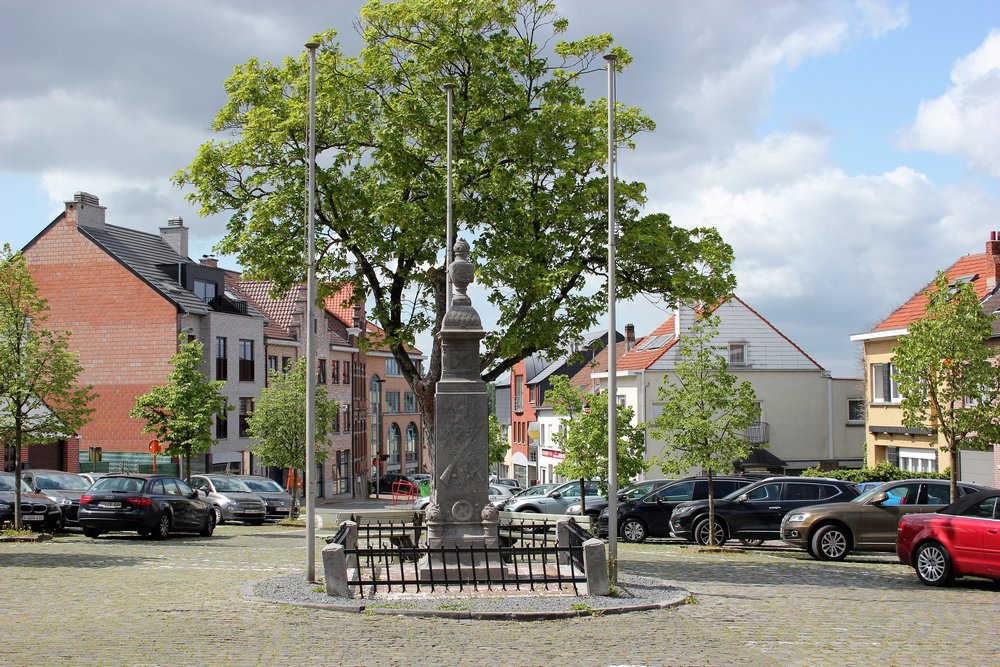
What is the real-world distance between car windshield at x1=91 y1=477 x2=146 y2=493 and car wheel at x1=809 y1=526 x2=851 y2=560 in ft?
49.4

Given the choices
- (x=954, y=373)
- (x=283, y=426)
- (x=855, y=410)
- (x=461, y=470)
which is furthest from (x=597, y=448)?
(x=855, y=410)

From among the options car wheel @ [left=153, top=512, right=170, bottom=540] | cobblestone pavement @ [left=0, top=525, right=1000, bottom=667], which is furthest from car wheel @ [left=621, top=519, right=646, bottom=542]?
car wheel @ [left=153, top=512, right=170, bottom=540]

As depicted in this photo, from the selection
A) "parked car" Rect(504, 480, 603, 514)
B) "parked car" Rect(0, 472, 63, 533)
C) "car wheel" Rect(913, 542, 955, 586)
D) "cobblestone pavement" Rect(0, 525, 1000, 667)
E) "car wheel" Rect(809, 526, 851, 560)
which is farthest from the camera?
"parked car" Rect(504, 480, 603, 514)

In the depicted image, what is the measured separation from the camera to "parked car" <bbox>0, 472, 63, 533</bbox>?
25.4 metres

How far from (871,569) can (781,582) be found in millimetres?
3685

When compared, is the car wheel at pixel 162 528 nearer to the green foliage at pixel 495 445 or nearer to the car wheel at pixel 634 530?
the car wheel at pixel 634 530

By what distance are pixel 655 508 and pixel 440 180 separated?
36.2 ft

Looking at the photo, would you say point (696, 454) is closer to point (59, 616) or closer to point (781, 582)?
point (781, 582)

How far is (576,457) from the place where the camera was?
31.4 meters

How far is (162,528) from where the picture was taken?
995 inches

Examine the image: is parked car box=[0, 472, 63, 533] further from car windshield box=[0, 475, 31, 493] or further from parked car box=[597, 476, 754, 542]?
parked car box=[597, 476, 754, 542]

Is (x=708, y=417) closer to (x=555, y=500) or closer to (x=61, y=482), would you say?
(x=555, y=500)

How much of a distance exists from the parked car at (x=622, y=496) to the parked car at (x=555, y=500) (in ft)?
1.71

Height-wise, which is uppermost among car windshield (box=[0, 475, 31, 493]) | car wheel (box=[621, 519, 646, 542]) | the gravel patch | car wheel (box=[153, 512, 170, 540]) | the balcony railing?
the balcony railing
